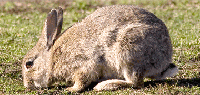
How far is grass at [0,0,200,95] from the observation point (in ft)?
18.9

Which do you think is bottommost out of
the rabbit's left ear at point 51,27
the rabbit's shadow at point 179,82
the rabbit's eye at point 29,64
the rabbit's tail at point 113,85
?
the rabbit's shadow at point 179,82

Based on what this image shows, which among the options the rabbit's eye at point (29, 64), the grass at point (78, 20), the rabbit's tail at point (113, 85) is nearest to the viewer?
the rabbit's tail at point (113, 85)

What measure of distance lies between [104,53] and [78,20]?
5.29 m

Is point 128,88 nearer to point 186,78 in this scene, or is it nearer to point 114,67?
point 114,67

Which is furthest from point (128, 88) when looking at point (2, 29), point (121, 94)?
point (2, 29)

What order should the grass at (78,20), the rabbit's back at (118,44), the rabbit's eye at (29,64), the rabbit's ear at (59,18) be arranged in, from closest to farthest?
the rabbit's back at (118,44)
the grass at (78,20)
the rabbit's eye at (29,64)
the rabbit's ear at (59,18)

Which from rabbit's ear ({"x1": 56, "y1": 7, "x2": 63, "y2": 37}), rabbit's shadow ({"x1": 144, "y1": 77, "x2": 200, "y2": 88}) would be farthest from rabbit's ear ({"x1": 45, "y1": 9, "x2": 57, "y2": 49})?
rabbit's shadow ({"x1": 144, "y1": 77, "x2": 200, "y2": 88})

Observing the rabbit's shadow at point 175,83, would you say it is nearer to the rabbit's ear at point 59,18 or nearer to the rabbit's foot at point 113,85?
the rabbit's foot at point 113,85

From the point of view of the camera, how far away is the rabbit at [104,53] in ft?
17.9

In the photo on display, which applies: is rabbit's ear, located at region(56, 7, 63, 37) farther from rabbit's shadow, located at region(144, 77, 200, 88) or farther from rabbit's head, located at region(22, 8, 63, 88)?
rabbit's shadow, located at region(144, 77, 200, 88)

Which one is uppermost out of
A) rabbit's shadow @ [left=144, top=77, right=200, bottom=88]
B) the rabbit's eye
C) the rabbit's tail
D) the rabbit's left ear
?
the rabbit's left ear

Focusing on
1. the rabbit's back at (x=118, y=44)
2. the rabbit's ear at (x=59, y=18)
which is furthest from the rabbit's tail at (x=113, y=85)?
the rabbit's ear at (x=59, y=18)

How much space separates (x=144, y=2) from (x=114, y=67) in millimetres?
8430

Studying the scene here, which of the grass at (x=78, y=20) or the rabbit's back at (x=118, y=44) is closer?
the rabbit's back at (x=118, y=44)
